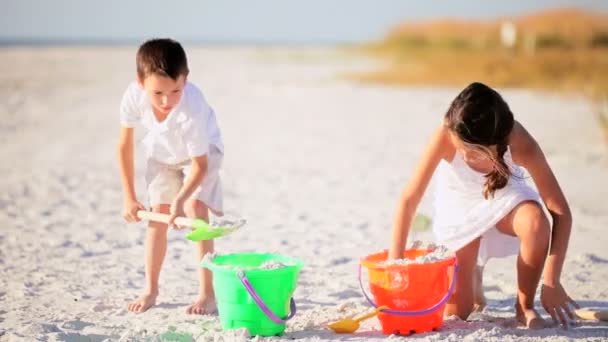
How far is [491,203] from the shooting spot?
3020mm

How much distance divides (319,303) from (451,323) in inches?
25.1

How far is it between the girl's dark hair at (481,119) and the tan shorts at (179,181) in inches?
40.6

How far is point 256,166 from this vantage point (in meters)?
7.29

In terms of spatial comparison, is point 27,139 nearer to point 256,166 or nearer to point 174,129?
point 256,166

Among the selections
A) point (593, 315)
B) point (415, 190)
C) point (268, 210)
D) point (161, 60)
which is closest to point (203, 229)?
point (161, 60)

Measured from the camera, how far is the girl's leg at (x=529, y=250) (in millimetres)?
2887

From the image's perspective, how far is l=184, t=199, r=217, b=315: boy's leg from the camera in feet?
10.7

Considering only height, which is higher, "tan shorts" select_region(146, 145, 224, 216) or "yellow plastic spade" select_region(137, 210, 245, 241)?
"tan shorts" select_region(146, 145, 224, 216)

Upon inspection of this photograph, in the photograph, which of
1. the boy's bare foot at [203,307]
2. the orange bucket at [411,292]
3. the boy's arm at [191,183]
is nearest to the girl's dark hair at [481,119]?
the orange bucket at [411,292]

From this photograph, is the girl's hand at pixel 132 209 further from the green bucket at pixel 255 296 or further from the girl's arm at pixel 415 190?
the girl's arm at pixel 415 190

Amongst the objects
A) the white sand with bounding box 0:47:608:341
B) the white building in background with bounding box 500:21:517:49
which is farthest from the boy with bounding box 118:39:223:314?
the white building in background with bounding box 500:21:517:49

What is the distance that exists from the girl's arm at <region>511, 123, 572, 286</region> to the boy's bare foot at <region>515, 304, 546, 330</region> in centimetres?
13

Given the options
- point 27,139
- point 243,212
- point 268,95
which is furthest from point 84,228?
point 268,95

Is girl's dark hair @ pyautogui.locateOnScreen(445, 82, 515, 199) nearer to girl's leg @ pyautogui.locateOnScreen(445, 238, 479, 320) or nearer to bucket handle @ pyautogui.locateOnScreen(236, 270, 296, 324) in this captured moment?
girl's leg @ pyautogui.locateOnScreen(445, 238, 479, 320)
